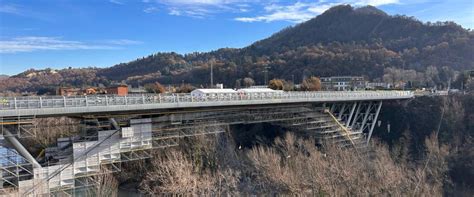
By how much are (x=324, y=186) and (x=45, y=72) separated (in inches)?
5602

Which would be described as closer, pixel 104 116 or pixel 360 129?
pixel 104 116

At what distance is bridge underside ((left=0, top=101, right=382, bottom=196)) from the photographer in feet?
69.6

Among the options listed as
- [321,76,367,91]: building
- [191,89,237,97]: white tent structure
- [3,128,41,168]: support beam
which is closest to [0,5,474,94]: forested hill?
[321,76,367,91]: building

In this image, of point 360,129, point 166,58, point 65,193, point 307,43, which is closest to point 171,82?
point 166,58

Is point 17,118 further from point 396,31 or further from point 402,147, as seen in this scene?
point 396,31

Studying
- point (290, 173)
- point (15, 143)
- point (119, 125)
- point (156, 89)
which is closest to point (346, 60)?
point (156, 89)

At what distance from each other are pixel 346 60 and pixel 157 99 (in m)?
75.2

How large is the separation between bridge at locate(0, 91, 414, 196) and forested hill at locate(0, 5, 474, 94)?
1899 inches

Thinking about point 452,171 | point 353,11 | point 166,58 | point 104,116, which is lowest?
point 452,171

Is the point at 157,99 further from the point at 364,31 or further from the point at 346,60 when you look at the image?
the point at 364,31

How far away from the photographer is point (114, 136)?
2586 centimetres

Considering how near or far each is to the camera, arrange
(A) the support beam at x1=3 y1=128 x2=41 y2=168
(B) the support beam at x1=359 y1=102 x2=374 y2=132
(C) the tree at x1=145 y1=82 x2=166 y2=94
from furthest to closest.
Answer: (C) the tree at x1=145 y1=82 x2=166 y2=94, (B) the support beam at x1=359 y1=102 x2=374 y2=132, (A) the support beam at x1=3 y1=128 x2=41 y2=168

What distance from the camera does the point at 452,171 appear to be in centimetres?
3619

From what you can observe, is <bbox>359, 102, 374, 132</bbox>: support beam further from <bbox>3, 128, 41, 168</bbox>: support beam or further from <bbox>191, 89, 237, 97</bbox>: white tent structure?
<bbox>3, 128, 41, 168</bbox>: support beam
